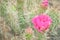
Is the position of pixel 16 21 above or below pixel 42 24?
below

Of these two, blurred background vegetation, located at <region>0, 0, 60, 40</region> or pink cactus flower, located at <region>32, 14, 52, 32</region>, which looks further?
blurred background vegetation, located at <region>0, 0, 60, 40</region>

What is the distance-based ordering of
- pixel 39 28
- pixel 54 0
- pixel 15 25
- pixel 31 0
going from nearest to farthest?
pixel 39 28 → pixel 15 25 → pixel 31 0 → pixel 54 0

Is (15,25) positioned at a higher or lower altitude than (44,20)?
lower

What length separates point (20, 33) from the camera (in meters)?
2.29

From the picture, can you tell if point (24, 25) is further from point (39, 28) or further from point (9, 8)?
point (39, 28)

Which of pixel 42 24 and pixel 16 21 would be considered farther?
pixel 16 21

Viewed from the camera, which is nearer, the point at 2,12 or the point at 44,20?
the point at 44,20

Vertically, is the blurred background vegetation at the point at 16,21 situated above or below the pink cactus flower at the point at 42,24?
below

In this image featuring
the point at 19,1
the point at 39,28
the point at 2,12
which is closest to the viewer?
the point at 39,28

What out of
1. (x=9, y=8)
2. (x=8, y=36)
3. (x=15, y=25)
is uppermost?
(x=9, y=8)

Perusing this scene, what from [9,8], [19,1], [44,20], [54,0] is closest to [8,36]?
[9,8]

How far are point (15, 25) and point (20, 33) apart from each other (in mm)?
114

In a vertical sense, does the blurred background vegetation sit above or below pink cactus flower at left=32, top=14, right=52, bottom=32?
below

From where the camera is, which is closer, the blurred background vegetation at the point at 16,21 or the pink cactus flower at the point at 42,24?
the pink cactus flower at the point at 42,24
